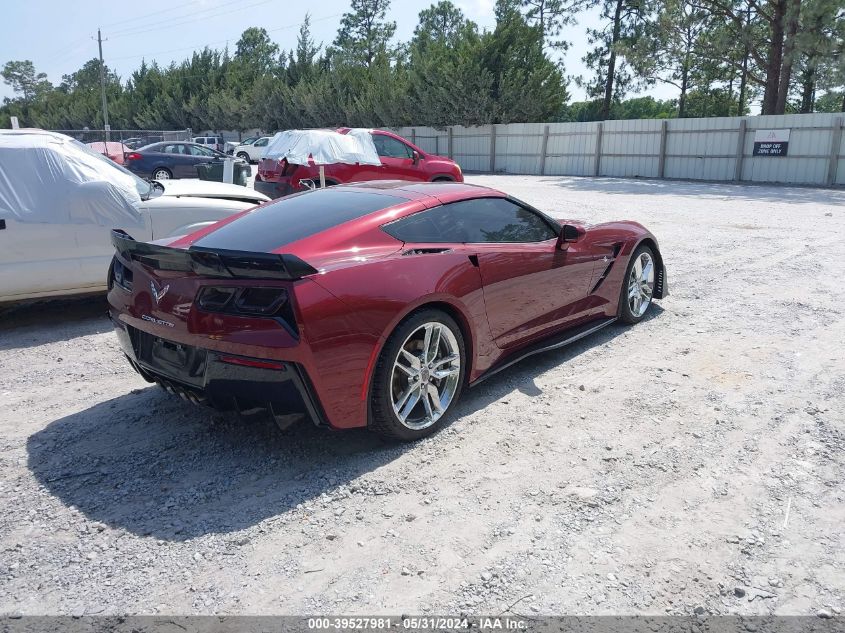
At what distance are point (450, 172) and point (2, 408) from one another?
1236 centimetres

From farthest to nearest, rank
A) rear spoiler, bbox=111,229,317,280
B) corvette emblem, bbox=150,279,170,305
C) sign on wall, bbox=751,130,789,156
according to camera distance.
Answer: sign on wall, bbox=751,130,789,156, corvette emblem, bbox=150,279,170,305, rear spoiler, bbox=111,229,317,280

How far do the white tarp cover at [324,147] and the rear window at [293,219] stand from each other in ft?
31.3

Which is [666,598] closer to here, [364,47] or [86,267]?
[86,267]

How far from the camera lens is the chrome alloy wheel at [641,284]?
19.1 feet

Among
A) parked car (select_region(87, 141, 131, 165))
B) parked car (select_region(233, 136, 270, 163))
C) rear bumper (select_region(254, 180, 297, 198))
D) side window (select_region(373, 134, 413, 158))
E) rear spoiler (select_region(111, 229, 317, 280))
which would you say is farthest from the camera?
parked car (select_region(233, 136, 270, 163))

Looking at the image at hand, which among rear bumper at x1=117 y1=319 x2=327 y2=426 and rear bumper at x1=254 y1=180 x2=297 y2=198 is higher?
rear bumper at x1=254 y1=180 x2=297 y2=198

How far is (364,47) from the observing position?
71.1 m

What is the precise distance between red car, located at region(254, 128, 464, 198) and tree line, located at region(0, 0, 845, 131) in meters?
15.6

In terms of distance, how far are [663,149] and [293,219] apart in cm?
2513

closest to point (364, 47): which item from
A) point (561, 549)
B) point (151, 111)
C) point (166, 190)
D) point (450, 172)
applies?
point (151, 111)

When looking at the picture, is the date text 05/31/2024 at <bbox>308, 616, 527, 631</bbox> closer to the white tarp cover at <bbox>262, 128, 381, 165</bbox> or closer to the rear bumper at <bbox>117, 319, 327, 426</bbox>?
the rear bumper at <bbox>117, 319, 327, 426</bbox>

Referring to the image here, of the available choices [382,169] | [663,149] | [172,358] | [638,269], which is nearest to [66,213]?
[172,358]

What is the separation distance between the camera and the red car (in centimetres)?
1366

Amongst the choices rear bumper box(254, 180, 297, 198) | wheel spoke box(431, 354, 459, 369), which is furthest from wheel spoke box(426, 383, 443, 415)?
rear bumper box(254, 180, 297, 198)
